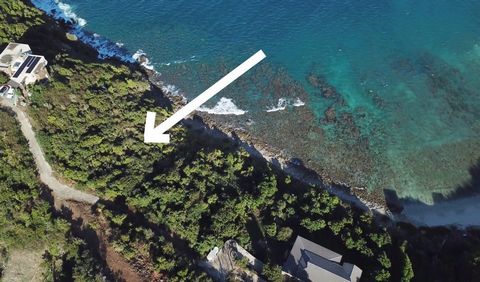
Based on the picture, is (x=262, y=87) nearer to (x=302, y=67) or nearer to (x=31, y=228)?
(x=302, y=67)

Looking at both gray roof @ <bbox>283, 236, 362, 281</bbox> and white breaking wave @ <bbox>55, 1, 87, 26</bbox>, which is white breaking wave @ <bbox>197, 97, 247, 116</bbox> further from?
white breaking wave @ <bbox>55, 1, 87, 26</bbox>

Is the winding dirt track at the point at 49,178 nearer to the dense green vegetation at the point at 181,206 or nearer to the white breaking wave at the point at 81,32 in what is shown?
the dense green vegetation at the point at 181,206

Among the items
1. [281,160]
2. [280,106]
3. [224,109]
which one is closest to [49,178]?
[224,109]

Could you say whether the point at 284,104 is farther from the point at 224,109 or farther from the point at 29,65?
the point at 29,65

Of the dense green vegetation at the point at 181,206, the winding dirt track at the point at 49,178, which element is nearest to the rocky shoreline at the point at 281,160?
the dense green vegetation at the point at 181,206

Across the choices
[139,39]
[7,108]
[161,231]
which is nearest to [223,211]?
[161,231]
